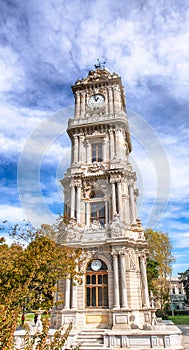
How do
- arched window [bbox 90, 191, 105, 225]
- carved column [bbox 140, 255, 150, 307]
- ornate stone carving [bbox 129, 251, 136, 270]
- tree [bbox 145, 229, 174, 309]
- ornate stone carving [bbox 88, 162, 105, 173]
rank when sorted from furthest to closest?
tree [bbox 145, 229, 174, 309], ornate stone carving [bbox 88, 162, 105, 173], arched window [bbox 90, 191, 105, 225], ornate stone carving [bbox 129, 251, 136, 270], carved column [bbox 140, 255, 150, 307]

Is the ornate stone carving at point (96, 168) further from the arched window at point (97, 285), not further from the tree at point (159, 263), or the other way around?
the tree at point (159, 263)

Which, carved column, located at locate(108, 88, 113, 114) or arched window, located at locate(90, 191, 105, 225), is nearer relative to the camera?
arched window, located at locate(90, 191, 105, 225)

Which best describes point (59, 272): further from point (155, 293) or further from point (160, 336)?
point (155, 293)

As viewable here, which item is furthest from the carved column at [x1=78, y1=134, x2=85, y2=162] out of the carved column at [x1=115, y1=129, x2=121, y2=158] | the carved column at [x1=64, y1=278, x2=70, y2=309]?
the carved column at [x1=64, y1=278, x2=70, y2=309]

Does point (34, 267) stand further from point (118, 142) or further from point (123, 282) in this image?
point (118, 142)

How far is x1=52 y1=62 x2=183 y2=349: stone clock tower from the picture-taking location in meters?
19.0

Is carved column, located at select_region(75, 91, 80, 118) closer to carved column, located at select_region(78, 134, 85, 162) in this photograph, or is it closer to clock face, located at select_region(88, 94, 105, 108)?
clock face, located at select_region(88, 94, 105, 108)

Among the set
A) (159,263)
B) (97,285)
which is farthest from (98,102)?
(159,263)

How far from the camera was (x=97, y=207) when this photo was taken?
2422 cm

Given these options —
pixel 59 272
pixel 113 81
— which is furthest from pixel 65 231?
pixel 113 81

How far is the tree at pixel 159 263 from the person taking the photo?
35.9 m

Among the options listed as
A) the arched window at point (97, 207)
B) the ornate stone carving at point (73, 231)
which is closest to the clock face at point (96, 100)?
the arched window at point (97, 207)

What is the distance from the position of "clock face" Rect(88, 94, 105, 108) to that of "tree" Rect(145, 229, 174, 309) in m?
19.9

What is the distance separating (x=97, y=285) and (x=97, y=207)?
6.76 m
